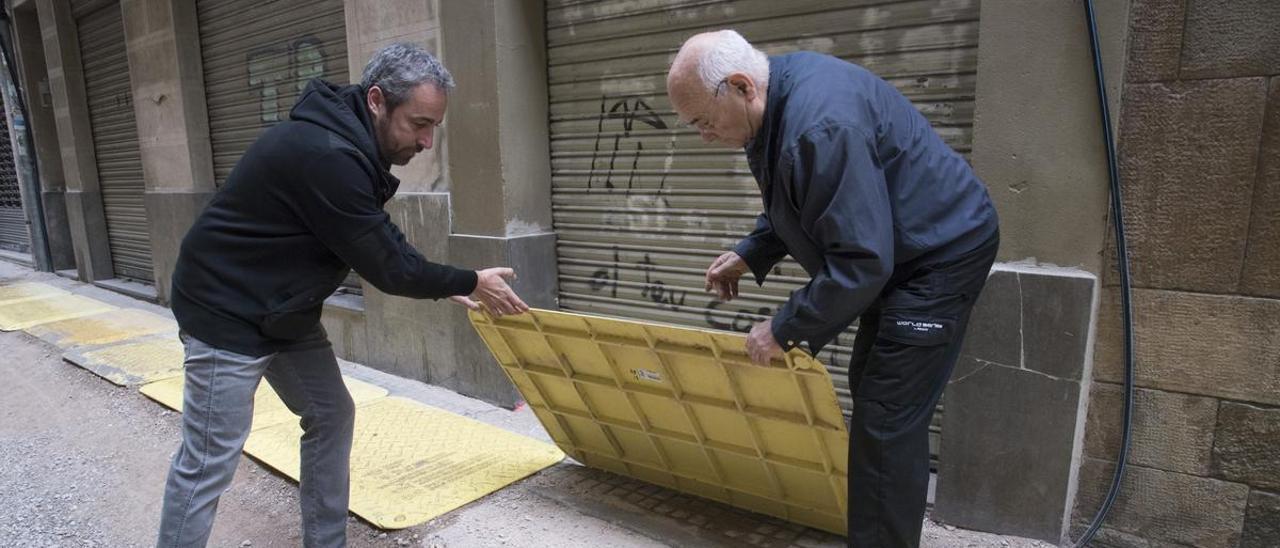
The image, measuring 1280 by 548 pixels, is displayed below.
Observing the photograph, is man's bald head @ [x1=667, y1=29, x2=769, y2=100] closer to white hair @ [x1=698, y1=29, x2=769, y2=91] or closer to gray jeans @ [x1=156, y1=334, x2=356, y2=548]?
white hair @ [x1=698, y1=29, x2=769, y2=91]

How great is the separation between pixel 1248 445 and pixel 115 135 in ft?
37.9

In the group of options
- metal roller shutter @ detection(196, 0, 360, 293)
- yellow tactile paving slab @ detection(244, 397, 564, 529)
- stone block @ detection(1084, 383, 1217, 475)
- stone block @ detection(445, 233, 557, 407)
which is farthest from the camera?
metal roller shutter @ detection(196, 0, 360, 293)

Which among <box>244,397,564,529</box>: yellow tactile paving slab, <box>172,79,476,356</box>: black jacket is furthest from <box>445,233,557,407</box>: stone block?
<box>172,79,476,356</box>: black jacket

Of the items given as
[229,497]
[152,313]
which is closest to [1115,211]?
[229,497]

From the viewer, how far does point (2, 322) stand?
762 centimetres

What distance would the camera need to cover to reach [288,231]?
2266 mm

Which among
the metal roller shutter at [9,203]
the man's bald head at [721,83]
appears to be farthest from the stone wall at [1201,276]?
the metal roller shutter at [9,203]

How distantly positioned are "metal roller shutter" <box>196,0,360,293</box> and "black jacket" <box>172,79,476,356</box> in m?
3.90

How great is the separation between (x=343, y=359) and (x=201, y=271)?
3990 millimetres

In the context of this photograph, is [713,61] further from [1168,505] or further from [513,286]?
[513,286]

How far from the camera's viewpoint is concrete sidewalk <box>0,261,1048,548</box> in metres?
3.01

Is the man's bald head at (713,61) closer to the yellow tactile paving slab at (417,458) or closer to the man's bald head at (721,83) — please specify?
the man's bald head at (721,83)

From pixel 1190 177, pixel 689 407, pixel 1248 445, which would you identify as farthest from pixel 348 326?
pixel 1248 445

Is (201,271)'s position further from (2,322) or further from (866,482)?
(2,322)
